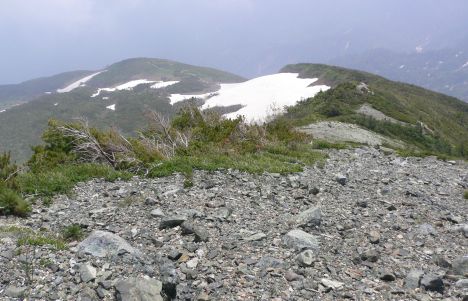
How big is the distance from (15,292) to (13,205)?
4.68 meters

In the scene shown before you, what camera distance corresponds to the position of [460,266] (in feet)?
25.4

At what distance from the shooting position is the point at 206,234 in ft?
28.5

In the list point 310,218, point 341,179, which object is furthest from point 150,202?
point 341,179

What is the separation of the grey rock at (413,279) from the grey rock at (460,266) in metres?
0.79

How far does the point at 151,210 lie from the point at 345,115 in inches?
1536

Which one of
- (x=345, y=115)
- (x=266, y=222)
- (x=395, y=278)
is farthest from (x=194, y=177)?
(x=345, y=115)

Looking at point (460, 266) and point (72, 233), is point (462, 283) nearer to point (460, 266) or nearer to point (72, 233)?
point (460, 266)

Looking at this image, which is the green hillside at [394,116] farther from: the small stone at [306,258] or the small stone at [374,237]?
the small stone at [306,258]

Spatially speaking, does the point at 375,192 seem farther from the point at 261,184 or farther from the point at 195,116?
the point at 195,116

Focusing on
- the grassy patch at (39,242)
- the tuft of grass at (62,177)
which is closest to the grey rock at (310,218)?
the grassy patch at (39,242)

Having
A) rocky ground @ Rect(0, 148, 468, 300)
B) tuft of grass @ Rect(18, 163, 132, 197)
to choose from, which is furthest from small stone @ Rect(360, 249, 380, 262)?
tuft of grass @ Rect(18, 163, 132, 197)

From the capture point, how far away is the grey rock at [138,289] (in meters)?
6.20

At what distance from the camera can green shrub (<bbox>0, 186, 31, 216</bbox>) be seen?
10.1m

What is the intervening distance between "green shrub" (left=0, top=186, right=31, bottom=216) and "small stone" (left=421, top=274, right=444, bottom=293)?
8.92 metres
